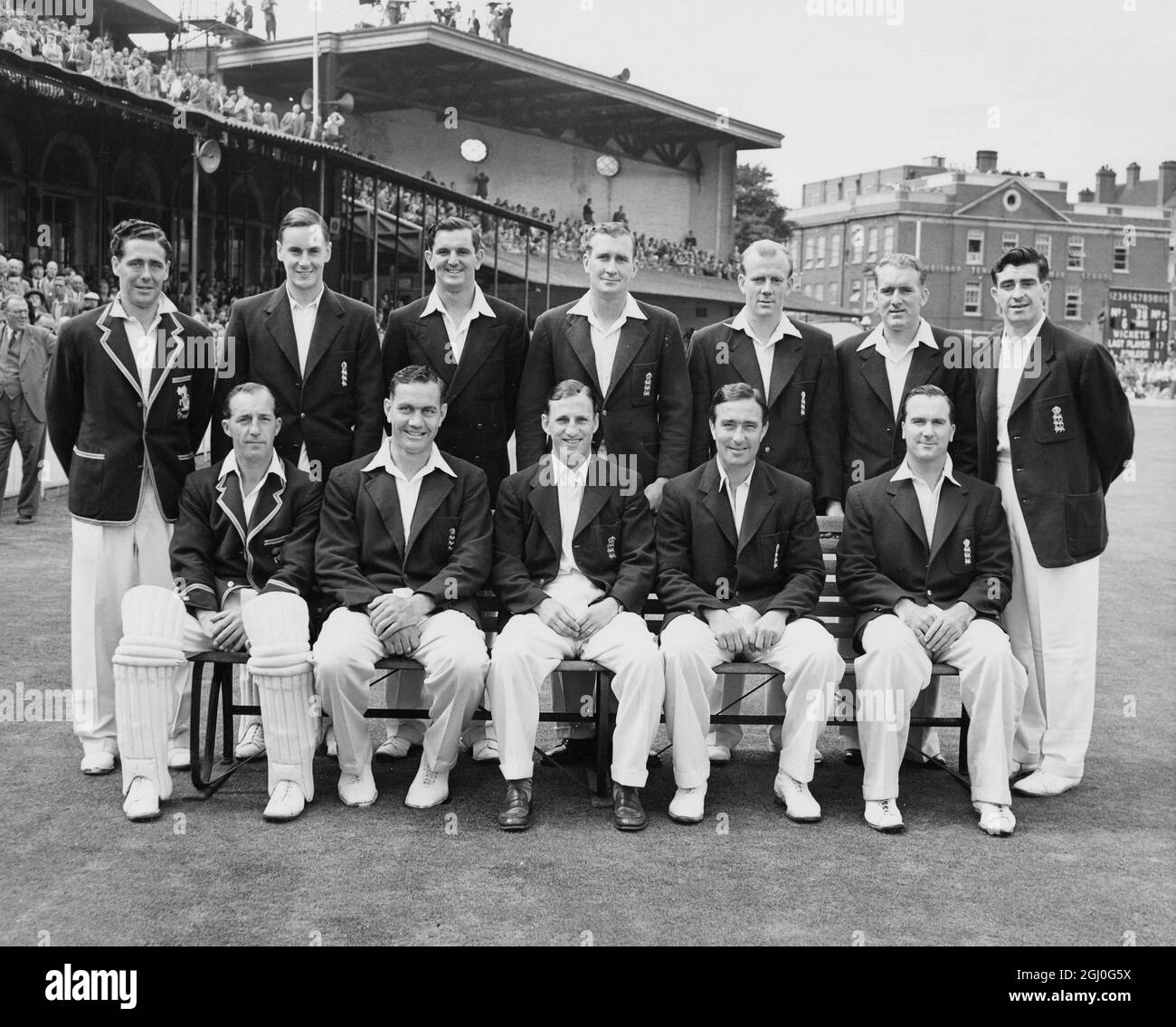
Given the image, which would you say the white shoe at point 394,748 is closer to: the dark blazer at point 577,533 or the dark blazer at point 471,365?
the dark blazer at point 577,533

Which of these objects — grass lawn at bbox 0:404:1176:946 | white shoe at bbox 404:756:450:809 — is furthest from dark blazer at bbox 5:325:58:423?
white shoe at bbox 404:756:450:809

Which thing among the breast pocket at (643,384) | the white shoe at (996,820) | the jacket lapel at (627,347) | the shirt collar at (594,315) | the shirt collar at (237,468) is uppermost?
the shirt collar at (594,315)

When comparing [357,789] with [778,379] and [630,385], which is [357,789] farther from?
[778,379]

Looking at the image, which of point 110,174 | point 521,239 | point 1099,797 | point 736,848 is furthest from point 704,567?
point 521,239

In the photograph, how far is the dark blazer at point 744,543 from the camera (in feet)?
16.8

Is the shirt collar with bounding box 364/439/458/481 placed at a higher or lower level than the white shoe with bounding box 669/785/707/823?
higher

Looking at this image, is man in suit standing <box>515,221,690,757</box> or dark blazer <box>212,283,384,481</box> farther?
man in suit standing <box>515,221,690,757</box>

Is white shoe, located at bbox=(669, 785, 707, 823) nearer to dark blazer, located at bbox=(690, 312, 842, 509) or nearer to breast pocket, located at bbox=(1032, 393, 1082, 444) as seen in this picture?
dark blazer, located at bbox=(690, 312, 842, 509)

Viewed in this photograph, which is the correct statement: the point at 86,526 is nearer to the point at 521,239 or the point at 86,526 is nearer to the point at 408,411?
the point at 408,411

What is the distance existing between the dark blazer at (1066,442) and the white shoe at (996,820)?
3.58 feet

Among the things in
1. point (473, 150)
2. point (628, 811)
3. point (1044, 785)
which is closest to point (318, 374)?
point (628, 811)

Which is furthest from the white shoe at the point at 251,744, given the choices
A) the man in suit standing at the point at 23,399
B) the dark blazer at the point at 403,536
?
the man in suit standing at the point at 23,399

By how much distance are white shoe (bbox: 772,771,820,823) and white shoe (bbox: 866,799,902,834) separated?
194 mm

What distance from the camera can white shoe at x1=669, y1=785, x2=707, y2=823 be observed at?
4.66 metres
